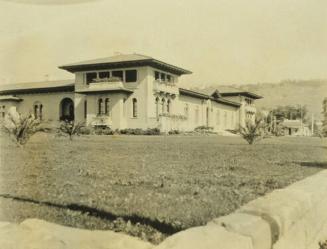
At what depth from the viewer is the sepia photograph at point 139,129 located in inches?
75.3

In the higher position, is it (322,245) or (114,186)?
(114,186)

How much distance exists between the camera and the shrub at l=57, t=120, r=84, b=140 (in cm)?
266

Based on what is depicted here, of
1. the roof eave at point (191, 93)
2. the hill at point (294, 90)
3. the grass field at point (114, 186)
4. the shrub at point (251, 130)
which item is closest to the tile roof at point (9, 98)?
the grass field at point (114, 186)

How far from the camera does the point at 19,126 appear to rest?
2277mm

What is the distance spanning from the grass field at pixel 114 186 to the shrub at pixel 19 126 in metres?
0.05

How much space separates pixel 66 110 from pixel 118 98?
1.54 metres

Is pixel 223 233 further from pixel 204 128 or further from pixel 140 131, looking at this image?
pixel 204 128

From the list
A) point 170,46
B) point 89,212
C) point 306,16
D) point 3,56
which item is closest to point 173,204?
point 89,212

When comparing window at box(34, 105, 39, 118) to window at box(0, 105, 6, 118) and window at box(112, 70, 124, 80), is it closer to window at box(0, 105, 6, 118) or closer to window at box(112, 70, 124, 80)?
window at box(0, 105, 6, 118)

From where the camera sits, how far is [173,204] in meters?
2.39

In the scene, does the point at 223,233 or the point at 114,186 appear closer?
the point at 223,233

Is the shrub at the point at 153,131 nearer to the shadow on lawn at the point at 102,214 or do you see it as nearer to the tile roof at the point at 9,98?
the tile roof at the point at 9,98

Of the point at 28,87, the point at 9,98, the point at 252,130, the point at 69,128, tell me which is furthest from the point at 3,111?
the point at 252,130

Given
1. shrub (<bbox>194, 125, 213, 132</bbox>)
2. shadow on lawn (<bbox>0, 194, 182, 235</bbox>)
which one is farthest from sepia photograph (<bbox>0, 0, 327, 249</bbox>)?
shrub (<bbox>194, 125, 213, 132</bbox>)
